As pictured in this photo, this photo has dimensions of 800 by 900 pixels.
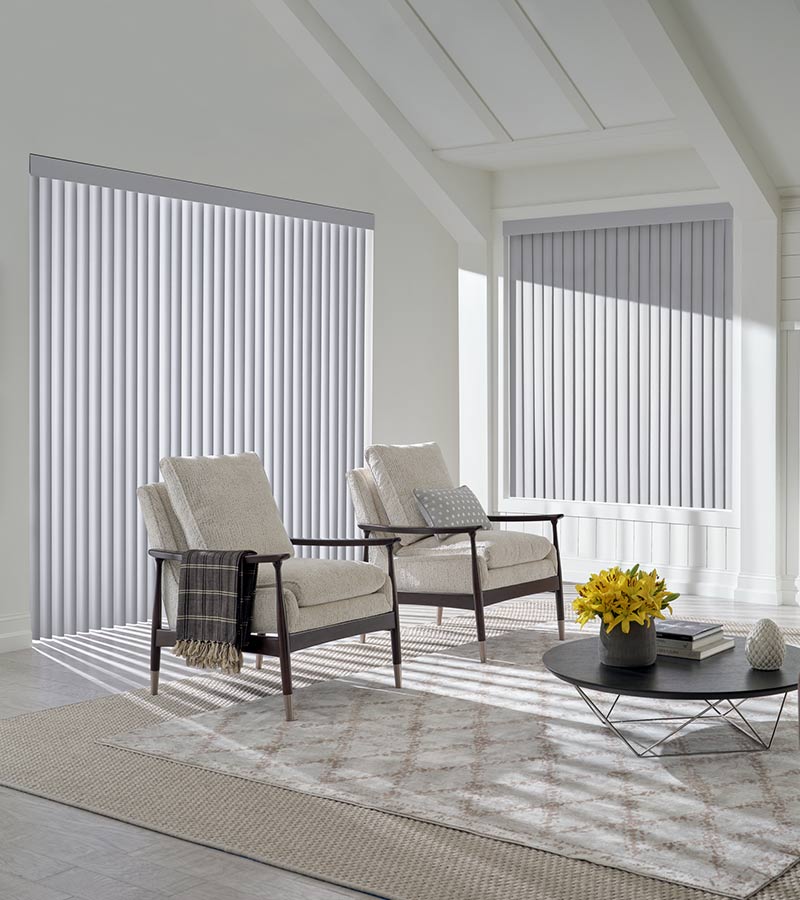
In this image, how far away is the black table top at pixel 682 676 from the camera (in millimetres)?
3590

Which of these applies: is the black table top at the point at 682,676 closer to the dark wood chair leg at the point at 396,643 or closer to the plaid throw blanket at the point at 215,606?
the dark wood chair leg at the point at 396,643

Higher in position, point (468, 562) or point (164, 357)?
point (164, 357)

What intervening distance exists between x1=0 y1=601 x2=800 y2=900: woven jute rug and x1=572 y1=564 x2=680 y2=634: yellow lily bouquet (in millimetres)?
454

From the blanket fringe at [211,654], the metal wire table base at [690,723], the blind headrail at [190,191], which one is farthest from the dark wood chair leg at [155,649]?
the blind headrail at [190,191]

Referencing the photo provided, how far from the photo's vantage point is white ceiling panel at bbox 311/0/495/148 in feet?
21.2

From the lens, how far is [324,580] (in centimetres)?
447

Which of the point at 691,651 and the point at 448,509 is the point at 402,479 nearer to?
the point at 448,509

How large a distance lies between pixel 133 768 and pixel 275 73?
14.6 ft

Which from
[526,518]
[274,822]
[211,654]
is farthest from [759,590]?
[274,822]

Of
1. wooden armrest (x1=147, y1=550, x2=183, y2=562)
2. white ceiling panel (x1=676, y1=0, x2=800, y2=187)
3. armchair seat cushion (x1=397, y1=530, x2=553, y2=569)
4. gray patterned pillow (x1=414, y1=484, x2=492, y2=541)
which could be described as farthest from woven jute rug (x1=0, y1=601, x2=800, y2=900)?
white ceiling panel (x1=676, y1=0, x2=800, y2=187)

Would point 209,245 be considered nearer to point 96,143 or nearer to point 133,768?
point 96,143

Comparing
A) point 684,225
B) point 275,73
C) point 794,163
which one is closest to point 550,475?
point 684,225

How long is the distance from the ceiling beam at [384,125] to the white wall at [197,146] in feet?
0.63

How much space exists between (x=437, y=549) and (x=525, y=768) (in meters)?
1.91
